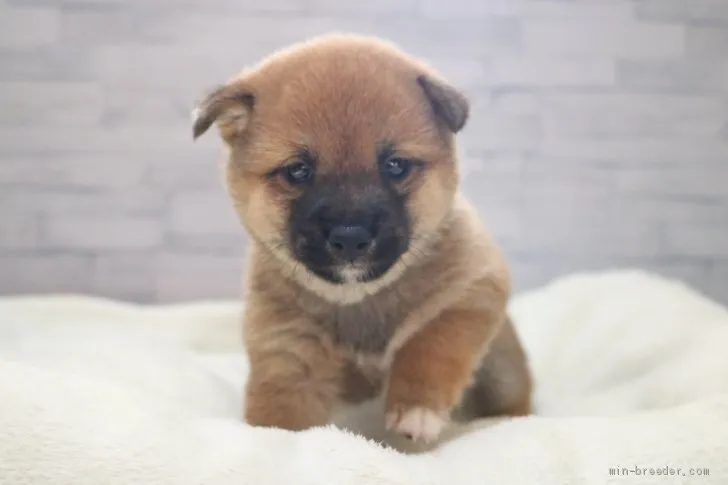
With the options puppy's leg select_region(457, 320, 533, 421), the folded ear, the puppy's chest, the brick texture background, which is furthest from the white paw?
the brick texture background

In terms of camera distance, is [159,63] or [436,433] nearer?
[436,433]

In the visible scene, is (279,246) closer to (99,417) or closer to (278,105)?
(278,105)

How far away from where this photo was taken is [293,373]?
131cm

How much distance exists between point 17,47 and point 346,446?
5.84ft

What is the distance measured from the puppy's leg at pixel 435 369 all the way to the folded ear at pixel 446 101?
0.32 m

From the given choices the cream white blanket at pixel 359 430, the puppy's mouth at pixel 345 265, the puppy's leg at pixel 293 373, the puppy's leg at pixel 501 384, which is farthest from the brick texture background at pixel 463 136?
the puppy's mouth at pixel 345 265

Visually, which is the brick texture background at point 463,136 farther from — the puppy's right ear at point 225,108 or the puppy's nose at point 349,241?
the puppy's nose at point 349,241

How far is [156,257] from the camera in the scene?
233 centimetres

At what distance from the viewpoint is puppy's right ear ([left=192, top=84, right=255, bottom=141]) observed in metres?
1.26

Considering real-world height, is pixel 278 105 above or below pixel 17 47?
above

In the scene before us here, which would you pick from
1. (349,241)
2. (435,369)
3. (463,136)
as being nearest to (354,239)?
(349,241)

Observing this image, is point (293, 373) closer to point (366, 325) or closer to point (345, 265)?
point (366, 325)

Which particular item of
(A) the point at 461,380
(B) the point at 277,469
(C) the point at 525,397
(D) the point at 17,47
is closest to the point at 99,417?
(B) the point at 277,469

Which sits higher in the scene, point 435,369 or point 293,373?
point 435,369
